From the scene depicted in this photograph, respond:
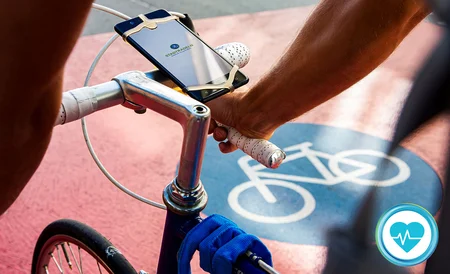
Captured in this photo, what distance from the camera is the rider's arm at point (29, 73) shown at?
0.39m

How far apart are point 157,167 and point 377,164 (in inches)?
32.9

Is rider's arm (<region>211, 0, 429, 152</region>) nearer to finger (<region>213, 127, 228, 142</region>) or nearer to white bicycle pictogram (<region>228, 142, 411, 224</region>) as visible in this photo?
finger (<region>213, 127, 228, 142</region>)

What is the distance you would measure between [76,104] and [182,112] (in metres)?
0.13

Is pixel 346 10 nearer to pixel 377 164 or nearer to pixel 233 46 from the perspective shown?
pixel 233 46

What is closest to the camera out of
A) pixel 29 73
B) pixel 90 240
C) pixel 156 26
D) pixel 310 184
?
pixel 29 73

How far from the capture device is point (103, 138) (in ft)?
7.04

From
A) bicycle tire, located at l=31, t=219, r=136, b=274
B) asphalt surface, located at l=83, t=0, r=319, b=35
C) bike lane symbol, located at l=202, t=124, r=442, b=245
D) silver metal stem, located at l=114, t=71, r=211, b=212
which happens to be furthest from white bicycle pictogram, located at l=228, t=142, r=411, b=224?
asphalt surface, located at l=83, t=0, r=319, b=35

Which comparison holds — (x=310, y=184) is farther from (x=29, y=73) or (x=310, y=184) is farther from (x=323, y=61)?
(x=29, y=73)

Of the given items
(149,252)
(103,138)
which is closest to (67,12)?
(149,252)

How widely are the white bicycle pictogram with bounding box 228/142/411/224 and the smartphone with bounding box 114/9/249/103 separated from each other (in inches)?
45.3

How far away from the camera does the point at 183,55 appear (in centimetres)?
73

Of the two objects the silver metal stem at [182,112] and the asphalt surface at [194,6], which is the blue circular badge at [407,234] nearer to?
the silver metal stem at [182,112]

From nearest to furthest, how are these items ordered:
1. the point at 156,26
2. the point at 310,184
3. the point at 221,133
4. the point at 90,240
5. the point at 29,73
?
the point at 29,73, the point at 156,26, the point at 221,133, the point at 90,240, the point at 310,184

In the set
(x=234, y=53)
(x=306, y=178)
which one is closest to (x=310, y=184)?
(x=306, y=178)
